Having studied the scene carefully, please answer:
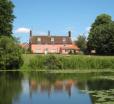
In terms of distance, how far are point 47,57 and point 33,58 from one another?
2580 mm

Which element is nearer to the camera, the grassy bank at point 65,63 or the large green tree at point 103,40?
the grassy bank at point 65,63

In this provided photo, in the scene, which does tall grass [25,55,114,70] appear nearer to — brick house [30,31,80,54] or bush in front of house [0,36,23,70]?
bush in front of house [0,36,23,70]

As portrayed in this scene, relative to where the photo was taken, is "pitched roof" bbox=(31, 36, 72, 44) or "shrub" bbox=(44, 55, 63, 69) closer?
"shrub" bbox=(44, 55, 63, 69)

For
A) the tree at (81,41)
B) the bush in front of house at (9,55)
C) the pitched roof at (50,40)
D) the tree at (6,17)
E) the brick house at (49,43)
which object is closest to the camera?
the bush in front of house at (9,55)

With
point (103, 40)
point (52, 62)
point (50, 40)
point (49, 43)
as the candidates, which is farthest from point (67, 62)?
point (50, 40)

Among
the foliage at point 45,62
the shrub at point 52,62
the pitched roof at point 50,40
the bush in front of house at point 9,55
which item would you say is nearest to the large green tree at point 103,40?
the pitched roof at point 50,40

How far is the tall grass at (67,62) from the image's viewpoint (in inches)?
2473

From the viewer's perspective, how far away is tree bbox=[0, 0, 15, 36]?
229 ft

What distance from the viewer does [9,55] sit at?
61.3 m

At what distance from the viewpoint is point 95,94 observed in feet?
97.7

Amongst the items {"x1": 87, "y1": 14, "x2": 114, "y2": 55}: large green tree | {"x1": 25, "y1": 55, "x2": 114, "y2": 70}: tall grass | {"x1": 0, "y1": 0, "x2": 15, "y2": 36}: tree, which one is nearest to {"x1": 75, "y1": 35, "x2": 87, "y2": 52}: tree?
{"x1": 87, "y1": 14, "x2": 114, "y2": 55}: large green tree

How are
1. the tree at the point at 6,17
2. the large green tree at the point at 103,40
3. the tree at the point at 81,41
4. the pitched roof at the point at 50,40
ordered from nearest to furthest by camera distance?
the tree at the point at 6,17 → the large green tree at the point at 103,40 → the pitched roof at the point at 50,40 → the tree at the point at 81,41

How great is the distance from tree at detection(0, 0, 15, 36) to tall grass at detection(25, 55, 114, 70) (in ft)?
31.8

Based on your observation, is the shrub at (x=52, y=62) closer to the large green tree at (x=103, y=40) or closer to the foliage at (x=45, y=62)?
the foliage at (x=45, y=62)
